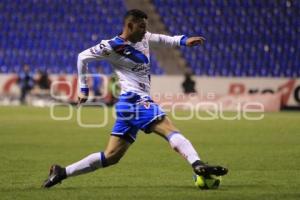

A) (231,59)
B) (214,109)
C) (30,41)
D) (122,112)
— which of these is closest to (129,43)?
(122,112)

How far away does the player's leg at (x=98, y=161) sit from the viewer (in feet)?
25.1

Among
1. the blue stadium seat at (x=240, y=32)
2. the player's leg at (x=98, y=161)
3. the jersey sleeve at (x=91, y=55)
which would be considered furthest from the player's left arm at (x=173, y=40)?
the blue stadium seat at (x=240, y=32)

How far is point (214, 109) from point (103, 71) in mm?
6333

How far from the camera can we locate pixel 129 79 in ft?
25.4

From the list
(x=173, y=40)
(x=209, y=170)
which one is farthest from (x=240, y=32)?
(x=209, y=170)

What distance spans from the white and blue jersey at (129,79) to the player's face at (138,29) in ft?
0.30

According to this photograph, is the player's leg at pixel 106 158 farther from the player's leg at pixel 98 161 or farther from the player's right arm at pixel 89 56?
the player's right arm at pixel 89 56

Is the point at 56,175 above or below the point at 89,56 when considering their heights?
below

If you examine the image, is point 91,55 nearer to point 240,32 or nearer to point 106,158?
→ point 106,158

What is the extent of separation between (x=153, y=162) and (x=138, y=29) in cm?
350

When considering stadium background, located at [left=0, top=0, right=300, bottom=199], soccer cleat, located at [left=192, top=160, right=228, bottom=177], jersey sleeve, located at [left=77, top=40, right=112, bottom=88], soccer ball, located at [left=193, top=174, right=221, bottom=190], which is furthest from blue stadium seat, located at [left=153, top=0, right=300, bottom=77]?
soccer cleat, located at [left=192, top=160, right=228, bottom=177]

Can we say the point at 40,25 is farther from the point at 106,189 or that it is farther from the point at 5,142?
the point at 106,189

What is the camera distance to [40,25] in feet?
105

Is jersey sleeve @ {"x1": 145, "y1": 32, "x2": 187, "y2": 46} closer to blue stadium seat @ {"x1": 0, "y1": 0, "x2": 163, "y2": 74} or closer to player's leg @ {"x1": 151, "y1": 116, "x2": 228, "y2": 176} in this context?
player's leg @ {"x1": 151, "y1": 116, "x2": 228, "y2": 176}
